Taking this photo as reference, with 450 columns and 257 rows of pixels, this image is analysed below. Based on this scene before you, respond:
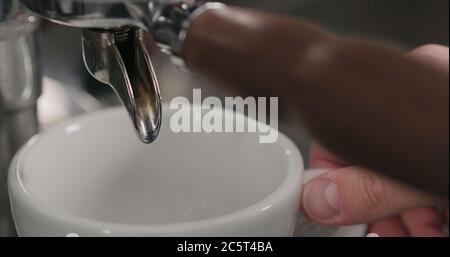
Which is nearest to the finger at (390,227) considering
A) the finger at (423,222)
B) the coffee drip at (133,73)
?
the finger at (423,222)

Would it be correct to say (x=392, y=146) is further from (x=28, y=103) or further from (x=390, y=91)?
(x=28, y=103)

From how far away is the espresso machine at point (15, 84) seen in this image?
1.08 feet

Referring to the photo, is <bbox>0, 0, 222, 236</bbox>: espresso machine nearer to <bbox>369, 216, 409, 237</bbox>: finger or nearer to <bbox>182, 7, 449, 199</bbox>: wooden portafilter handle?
<bbox>182, 7, 449, 199</bbox>: wooden portafilter handle

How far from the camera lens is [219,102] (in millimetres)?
456

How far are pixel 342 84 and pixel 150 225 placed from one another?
106mm

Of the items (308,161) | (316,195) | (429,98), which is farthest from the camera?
(308,161)

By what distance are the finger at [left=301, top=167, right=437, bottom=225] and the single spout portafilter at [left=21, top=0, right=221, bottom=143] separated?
Result: 100 mm

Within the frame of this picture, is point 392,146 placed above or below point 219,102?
above

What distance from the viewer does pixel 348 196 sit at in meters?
0.29

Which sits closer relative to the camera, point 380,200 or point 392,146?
point 392,146

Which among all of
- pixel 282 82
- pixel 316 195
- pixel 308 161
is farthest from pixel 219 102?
pixel 282 82

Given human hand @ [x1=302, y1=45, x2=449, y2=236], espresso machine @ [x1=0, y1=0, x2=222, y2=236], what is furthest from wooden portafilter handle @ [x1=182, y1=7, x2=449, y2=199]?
human hand @ [x1=302, y1=45, x2=449, y2=236]

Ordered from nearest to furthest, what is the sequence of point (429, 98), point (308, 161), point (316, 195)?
point (429, 98) → point (316, 195) → point (308, 161)
